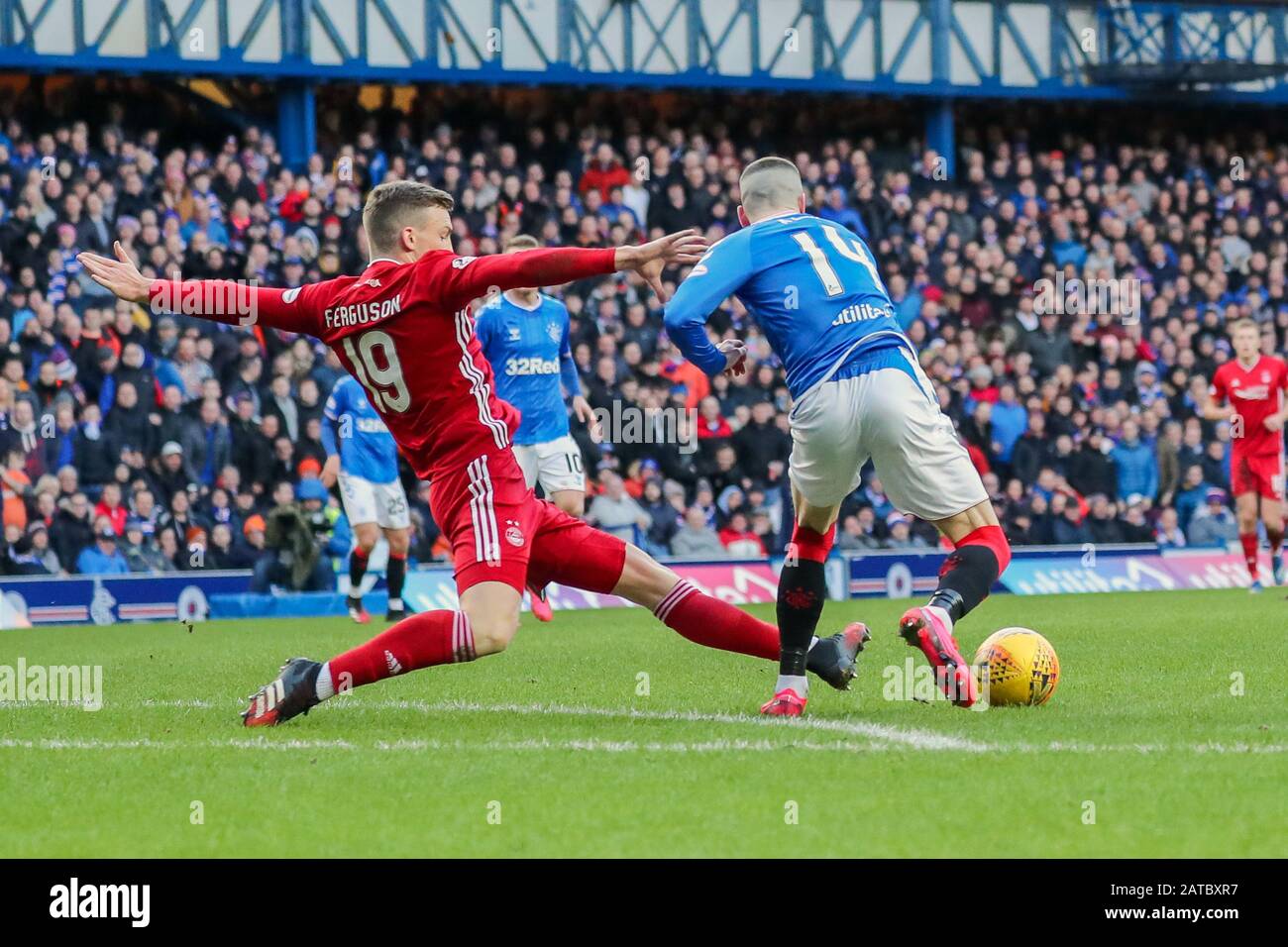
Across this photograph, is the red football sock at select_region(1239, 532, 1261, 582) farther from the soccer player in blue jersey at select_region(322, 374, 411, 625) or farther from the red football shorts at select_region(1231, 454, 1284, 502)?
the soccer player in blue jersey at select_region(322, 374, 411, 625)

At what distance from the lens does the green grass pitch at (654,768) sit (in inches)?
203

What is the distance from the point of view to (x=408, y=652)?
7.44 m

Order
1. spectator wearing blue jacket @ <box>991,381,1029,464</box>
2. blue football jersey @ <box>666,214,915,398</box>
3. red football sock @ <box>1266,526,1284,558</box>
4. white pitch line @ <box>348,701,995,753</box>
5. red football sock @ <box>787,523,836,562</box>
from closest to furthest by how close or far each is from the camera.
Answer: white pitch line @ <box>348,701,995,753</box>
blue football jersey @ <box>666,214,915,398</box>
red football sock @ <box>787,523,836,562</box>
red football sock @ <box>1266,526,1284,558</box>
spectator wearing blue jacket @ <box>991,381,1029,464</box>

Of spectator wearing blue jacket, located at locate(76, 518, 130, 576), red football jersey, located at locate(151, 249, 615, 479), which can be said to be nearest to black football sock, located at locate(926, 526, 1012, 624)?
red football jersey, located at locate(151, 249, 615, 479)

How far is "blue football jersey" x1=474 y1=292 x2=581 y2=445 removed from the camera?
14.6 m

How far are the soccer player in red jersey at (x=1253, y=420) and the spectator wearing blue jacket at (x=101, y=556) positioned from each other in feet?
33.8

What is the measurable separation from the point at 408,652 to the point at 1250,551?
1312 centimetres

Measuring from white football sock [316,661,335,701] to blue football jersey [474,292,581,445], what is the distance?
7.13m

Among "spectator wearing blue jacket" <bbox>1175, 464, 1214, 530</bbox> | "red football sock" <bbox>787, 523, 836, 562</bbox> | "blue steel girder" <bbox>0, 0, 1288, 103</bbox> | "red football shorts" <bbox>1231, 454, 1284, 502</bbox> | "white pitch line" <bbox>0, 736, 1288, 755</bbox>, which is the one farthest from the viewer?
"blue steel girder" <bbox>0, 0, 1288, 103</bbox>

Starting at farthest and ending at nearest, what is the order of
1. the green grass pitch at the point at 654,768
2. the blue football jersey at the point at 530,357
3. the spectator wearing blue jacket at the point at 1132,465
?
1. the spectator wearing blue jacket at the point at 1132,465
2. the blue football jersey at the point at 530,357
3. the green grass pitch at the point at 654,768

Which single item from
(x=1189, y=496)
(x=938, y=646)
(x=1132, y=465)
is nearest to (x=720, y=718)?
(x=938, y=646)

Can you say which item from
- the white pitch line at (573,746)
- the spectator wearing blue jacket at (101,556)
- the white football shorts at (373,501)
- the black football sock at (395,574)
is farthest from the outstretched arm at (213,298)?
the spectator wearing blue jacket at (101,556)
